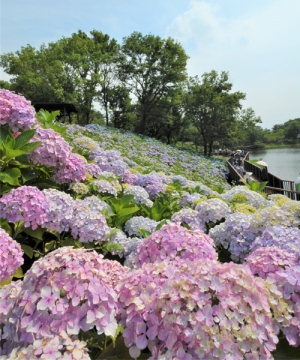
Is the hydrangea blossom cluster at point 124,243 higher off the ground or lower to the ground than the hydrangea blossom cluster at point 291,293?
lower

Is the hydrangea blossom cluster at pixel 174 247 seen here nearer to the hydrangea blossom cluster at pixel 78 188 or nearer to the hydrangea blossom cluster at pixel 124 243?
the hydrangea blossom cluster at pixel 124 243

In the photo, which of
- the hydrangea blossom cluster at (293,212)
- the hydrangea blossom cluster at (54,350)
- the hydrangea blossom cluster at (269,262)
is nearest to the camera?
the hydrangea blossom cluster at (54,350)

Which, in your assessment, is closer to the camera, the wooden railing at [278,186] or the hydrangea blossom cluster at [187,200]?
the hydrangea blossom cluster at [187,200]

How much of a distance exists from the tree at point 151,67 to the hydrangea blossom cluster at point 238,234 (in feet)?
97.2

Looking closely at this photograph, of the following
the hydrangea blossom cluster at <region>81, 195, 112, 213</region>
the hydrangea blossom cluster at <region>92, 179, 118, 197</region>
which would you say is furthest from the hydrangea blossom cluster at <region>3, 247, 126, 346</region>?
the hydrangea blossom cluster at <region>92, 179, 118, 197</region>

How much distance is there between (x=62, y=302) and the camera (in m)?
0.93

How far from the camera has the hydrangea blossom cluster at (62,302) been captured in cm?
91

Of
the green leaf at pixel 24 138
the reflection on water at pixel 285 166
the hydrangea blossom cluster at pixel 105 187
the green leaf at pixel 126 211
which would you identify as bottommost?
the reflection on water at pixel 285 166

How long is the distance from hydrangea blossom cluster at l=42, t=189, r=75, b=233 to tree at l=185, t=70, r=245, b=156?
97.9ft

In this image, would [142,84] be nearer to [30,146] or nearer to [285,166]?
[285,166]

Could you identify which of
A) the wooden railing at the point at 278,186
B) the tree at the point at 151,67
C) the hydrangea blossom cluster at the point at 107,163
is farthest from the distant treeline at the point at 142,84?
the hydrangea blossom cluster at the point at 107,163

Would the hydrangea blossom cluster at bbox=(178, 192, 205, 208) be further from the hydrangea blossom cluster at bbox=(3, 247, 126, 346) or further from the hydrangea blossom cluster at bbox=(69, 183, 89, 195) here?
the hydrangea blossom cluster at bbox=(3, 247, 126, 346)

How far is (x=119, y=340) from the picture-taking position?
1.07 m

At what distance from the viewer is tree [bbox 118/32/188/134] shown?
1224 inches
